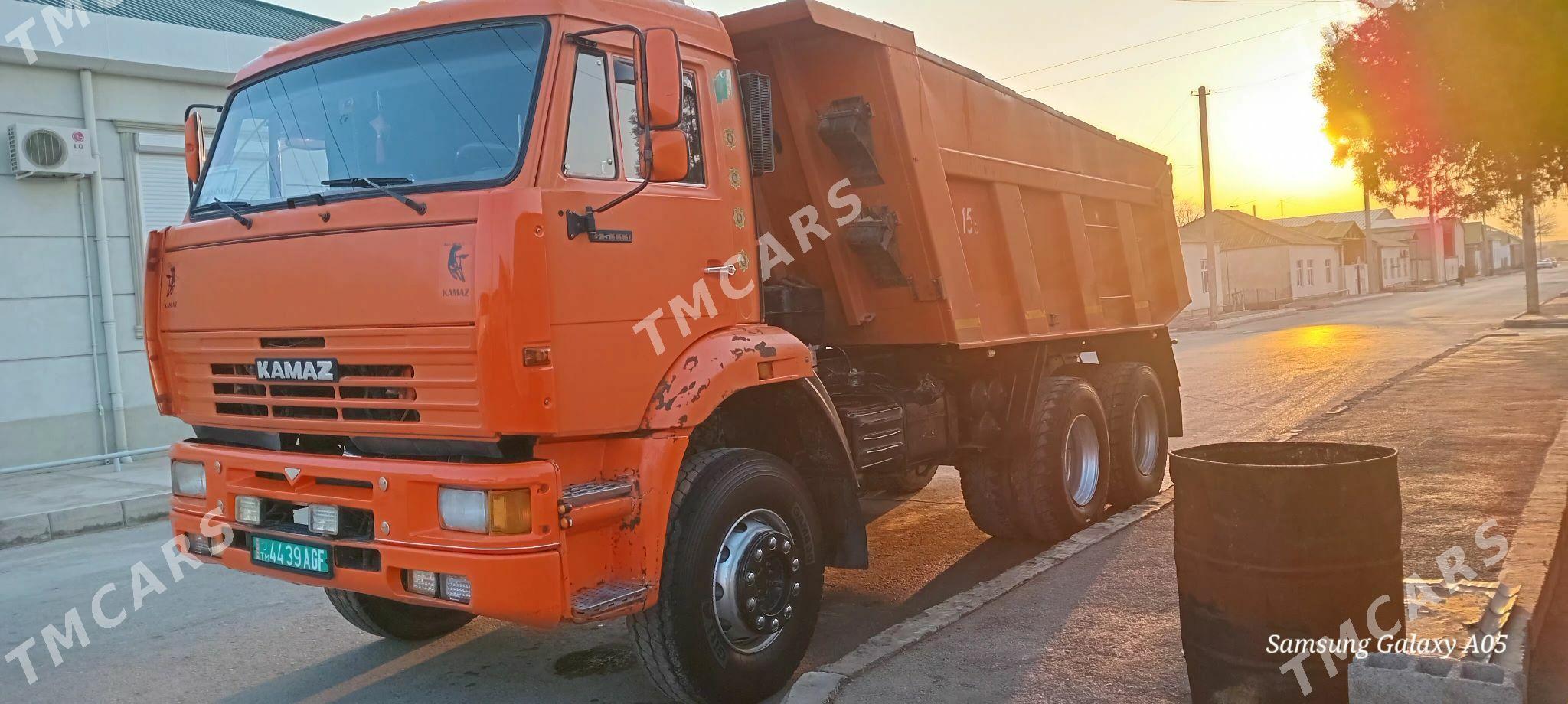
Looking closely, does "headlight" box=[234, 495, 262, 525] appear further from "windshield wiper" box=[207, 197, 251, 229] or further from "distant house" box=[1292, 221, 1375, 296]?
"distant house" box=[1292, 221, 1375, 296]

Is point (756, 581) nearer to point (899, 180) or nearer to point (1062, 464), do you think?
point (899, 180)

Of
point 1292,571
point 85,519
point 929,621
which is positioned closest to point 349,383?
point 929,621

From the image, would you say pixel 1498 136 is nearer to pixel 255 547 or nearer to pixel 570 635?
pixel 570 635

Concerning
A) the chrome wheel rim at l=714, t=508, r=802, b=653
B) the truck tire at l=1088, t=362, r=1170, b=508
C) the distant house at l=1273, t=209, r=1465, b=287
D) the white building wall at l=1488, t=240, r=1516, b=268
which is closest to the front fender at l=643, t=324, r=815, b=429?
the chrome wheel rim at l=714, t=508, r=802, b=653

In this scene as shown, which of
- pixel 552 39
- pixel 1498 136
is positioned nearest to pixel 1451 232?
pixel 1498 136

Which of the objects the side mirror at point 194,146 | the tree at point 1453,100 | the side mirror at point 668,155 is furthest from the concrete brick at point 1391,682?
the tree at point 1453,100

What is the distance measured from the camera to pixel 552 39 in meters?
4.12

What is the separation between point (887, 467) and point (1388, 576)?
2764mm

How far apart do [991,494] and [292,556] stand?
4248 millimetres

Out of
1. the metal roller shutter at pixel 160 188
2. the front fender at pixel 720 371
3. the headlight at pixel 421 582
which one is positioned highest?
the metal roller shutter at pixel 160 188

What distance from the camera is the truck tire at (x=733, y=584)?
4191 millimetres

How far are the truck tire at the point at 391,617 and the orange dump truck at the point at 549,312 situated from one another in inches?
0.7

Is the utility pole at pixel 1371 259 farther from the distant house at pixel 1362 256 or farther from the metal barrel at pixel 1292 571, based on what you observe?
the metal barrel at pixel 1292 571

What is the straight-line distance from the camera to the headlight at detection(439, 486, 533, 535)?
3.73 m
